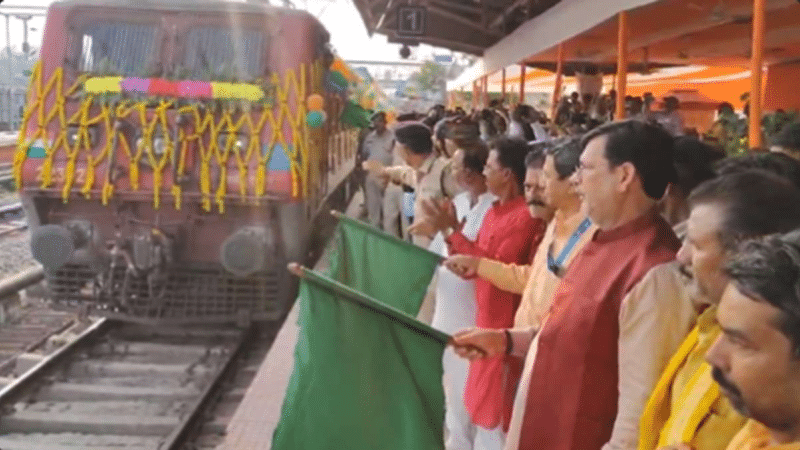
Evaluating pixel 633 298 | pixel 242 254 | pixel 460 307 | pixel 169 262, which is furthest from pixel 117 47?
pixel 633 298

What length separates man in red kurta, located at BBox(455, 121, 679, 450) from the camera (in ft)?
8.93

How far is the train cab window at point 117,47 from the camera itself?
846cm

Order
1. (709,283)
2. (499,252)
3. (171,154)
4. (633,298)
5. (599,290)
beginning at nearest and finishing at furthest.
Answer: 1. (709,283)
2. (633,298)
3. (599,290)
4. (499,252)
5. (171,154)

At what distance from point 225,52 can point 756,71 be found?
465 cm

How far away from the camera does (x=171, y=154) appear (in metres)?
8.16

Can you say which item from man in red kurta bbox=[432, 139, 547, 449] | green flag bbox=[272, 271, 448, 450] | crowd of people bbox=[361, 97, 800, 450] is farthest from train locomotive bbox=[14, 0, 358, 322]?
green flag bbox=[272, 271, 448, 450]

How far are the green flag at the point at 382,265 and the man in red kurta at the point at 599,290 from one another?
228 cm

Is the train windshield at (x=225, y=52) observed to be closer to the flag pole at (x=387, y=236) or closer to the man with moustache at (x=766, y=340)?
the flag pole at (x=387, y=236)

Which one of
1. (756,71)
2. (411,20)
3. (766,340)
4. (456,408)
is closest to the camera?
(766,340)

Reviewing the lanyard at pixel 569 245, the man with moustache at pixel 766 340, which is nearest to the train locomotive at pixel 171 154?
the lanyard at pixel 569 245

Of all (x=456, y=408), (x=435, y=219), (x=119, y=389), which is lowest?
(x=119, y=389)

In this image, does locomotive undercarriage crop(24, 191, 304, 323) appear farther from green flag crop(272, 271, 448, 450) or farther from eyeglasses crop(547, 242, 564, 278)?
eyeglasses crop(547, 242, 564, 278)

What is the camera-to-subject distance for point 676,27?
31.9ft

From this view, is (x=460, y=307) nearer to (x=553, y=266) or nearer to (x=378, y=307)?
(x=378, y=307)
